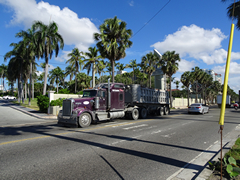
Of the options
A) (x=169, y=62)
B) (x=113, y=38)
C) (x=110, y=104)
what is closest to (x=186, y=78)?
(x=169, y=62)

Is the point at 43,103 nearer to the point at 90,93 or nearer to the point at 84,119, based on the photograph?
the point at 90,93

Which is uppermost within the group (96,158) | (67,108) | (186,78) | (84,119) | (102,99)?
(186,78)

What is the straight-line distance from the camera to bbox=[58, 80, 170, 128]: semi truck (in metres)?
10.4

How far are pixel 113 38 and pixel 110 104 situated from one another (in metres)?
12.5

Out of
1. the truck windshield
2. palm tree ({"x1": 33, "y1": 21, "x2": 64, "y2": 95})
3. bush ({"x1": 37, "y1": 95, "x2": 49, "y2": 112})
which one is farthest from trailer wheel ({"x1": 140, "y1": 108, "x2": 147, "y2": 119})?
palm tree ({"x1": 33, "y1": 21, "x2": 64, "y2": 95})

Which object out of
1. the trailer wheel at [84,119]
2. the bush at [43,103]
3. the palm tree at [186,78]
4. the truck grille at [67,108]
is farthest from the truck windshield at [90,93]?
the palm tree at [186,78]

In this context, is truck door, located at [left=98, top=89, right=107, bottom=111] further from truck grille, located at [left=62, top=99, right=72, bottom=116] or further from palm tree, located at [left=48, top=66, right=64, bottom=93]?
palm tree, located at [left=48, top=66, right=64, bottom=93]

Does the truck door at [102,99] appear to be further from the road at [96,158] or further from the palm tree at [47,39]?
the palm tree at [47,39]

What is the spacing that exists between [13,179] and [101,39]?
20.5 meters

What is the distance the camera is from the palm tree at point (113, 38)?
21.8 m

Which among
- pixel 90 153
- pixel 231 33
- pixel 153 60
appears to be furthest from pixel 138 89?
pixel 153 60

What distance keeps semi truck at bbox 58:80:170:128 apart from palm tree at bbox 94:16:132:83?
7.79 metres

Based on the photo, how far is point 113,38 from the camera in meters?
22.5

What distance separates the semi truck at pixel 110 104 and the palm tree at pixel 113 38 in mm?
7787
